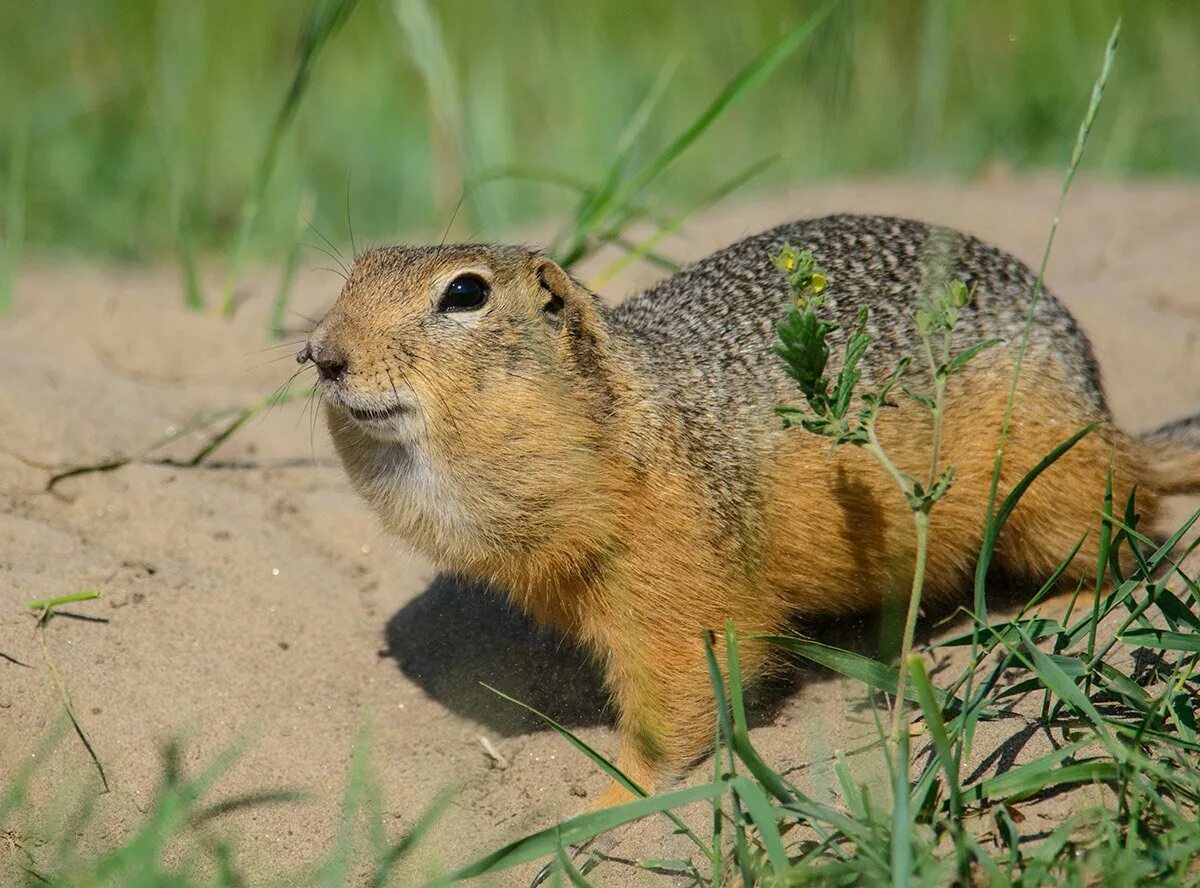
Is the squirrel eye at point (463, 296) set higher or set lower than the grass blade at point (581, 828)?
higher

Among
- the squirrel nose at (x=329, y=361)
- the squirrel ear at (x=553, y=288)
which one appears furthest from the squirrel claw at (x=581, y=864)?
the squirrel ear at (x=553, y=288)

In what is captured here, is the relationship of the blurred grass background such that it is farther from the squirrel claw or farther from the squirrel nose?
the squirrel claw

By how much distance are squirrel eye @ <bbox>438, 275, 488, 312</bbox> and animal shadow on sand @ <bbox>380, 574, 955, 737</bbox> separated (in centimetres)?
88

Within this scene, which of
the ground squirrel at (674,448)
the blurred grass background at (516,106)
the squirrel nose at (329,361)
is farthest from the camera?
the blurred grass background at (516,106)

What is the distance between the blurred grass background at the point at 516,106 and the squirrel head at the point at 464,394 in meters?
3.40

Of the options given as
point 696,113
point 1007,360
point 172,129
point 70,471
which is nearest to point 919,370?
point 1007,360

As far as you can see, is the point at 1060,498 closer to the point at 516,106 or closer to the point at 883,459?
the point at 883,459

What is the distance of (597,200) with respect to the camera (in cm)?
491

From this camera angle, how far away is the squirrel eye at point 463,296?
3.26 metres

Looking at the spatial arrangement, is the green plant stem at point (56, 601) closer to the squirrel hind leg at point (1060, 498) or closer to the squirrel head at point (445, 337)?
the squirrel head at point (445, 337)

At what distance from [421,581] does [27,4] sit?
7026 mm

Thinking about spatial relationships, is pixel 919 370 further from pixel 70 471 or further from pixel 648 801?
pixel 70 471

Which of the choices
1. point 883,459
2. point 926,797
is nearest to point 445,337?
point 883,459

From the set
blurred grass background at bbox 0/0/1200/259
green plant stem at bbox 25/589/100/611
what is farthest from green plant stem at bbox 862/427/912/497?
blurred grass background at bbox 0/0/1200/259
